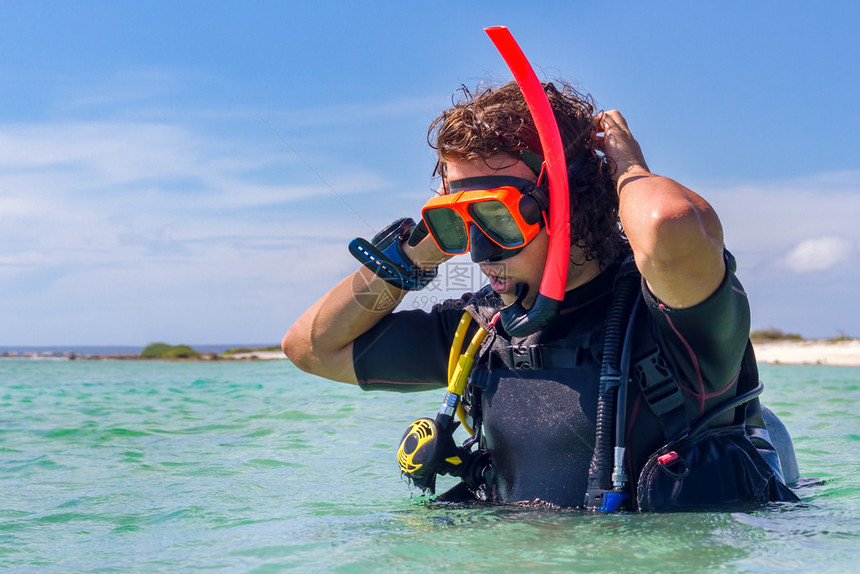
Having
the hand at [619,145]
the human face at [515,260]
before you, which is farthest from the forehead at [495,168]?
the hand at [619,145]

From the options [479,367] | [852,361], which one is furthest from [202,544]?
[852,361]

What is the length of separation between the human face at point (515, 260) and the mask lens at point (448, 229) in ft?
0.49

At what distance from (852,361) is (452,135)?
23705mm

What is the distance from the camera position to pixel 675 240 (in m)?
1.91

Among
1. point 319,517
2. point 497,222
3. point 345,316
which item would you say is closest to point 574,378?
point 497,222

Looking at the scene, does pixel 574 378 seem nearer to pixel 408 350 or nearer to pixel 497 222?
pixel 497 222

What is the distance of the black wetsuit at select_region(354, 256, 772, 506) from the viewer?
6.80ft

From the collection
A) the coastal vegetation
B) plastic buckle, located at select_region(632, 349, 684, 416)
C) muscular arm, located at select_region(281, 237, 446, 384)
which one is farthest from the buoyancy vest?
the coastal vegetation

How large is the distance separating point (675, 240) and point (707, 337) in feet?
1.03

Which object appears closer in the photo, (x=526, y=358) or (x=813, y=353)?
(x=526, y=358)

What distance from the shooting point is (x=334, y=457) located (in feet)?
16.2

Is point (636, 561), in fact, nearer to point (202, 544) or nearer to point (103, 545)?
point (202, 544)

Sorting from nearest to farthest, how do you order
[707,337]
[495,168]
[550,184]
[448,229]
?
[707,337]
[550,184]
[495,168]
[448,229]

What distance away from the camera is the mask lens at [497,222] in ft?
7.72
